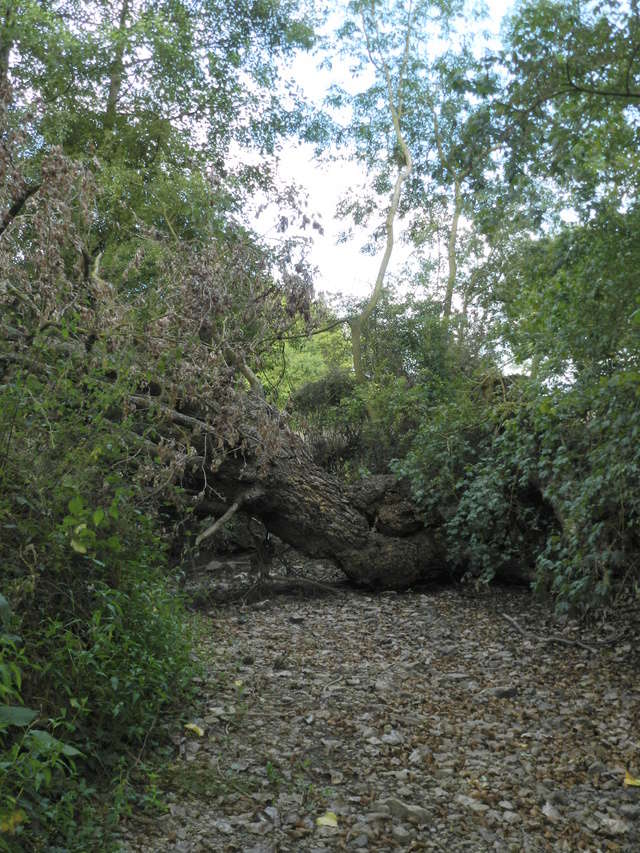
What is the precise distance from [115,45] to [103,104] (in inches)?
45.4

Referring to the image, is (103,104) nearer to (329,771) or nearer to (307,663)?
(307,663)

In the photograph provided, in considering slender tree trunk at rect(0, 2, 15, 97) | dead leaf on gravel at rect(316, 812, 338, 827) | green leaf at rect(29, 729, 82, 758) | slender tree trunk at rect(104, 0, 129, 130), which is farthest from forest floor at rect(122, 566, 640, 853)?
slender tree trunk at rect(104, 0, 129, 130)

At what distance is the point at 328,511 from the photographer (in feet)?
23.1

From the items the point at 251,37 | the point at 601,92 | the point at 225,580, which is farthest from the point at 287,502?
the point at 251,37

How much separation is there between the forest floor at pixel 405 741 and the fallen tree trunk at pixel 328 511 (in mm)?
995

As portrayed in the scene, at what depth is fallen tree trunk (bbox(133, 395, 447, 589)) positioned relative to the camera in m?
6.62

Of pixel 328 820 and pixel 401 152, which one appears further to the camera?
pixel 401 152

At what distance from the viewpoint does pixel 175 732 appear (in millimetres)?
3541

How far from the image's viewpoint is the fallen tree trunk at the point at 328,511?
6.62 m

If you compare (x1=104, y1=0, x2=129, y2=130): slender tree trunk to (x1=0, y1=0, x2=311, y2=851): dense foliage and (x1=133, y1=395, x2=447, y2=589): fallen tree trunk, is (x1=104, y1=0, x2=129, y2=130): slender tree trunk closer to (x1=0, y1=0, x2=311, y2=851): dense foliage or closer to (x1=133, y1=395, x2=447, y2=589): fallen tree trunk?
(x1=0, y1=0, x2=311, y2=851): dense foliage

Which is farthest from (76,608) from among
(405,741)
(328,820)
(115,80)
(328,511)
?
(115,80)

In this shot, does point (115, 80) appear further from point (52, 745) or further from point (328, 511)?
point (52, 745)

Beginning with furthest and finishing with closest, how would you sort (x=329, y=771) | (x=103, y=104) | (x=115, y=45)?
(x=103, y=104), (x=115, y=45), (x=329, y=771)

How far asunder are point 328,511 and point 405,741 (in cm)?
326
